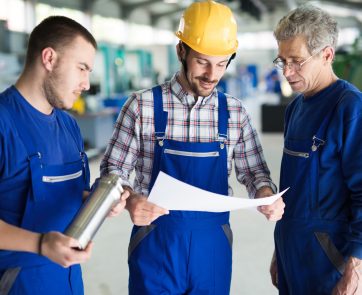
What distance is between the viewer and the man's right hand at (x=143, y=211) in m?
1.53

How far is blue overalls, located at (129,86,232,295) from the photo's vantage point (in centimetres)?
176

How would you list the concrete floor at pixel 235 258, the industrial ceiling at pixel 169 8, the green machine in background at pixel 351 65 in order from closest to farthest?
the concrete floor at pixel 235 258
the green machine in background at pixel 351 65
the industrial ceiling at pixel 169 8

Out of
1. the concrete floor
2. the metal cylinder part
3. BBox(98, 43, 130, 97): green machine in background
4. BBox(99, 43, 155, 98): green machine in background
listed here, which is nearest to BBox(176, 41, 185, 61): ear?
the metal cylinder part


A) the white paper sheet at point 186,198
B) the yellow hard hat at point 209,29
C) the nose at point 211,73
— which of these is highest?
the yellow hard hat at point 209,29

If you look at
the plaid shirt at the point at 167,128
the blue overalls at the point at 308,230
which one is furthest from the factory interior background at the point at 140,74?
the plaid shirt at the point at 167,128

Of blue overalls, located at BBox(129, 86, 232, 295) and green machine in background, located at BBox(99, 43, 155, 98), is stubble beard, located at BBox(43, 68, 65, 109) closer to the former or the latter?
blue overalls, located at BBox(129, 86, 232, 295)

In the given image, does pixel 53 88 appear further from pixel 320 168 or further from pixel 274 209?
pixel 320 168

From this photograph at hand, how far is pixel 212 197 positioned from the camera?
143 centimetres

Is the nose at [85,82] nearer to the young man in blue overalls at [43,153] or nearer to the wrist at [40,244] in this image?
the young man in blue overalls at [43,153]

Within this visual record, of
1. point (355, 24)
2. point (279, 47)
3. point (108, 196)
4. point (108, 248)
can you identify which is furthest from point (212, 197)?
point (355, 24)

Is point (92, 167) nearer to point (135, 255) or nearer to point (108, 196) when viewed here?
point (135, 255)

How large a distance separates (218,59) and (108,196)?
0.79 meters

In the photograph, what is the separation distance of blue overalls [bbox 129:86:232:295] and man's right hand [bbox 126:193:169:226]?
220mm

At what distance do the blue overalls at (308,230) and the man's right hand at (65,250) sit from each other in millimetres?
898
